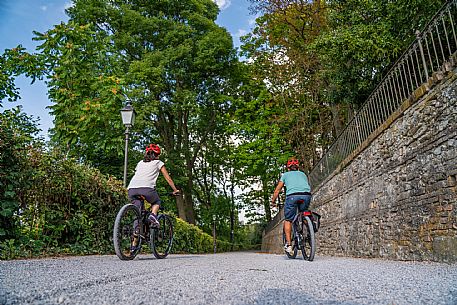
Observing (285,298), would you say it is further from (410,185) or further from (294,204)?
(294,204)

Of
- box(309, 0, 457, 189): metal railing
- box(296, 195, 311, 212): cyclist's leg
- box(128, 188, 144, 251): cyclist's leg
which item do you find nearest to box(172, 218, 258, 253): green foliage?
box(309, 0, 457, 189): metal railing

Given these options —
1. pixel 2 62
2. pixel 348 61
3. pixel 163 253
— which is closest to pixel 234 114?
pixel 348 61

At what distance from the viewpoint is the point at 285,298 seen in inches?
93.2

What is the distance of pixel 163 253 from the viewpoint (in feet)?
24.5

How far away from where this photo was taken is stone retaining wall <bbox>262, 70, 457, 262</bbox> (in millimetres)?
5258

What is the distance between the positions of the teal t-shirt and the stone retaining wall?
1.63 meters

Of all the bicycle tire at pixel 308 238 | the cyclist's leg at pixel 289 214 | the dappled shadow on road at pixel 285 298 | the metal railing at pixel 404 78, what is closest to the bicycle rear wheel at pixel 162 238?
the cyclist's leg at pixel 289 214

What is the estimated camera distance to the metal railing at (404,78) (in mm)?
6145

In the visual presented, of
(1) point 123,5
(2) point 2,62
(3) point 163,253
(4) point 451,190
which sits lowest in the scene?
(3) point 163,253

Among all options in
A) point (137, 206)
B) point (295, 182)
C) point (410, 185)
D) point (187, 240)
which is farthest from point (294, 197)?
point (187, 240)

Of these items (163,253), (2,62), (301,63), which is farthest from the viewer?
(301,63)

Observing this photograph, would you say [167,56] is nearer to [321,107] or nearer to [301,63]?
[301,63]

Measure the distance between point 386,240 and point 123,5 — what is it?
19629mm

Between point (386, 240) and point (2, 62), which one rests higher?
point (2, 62)
